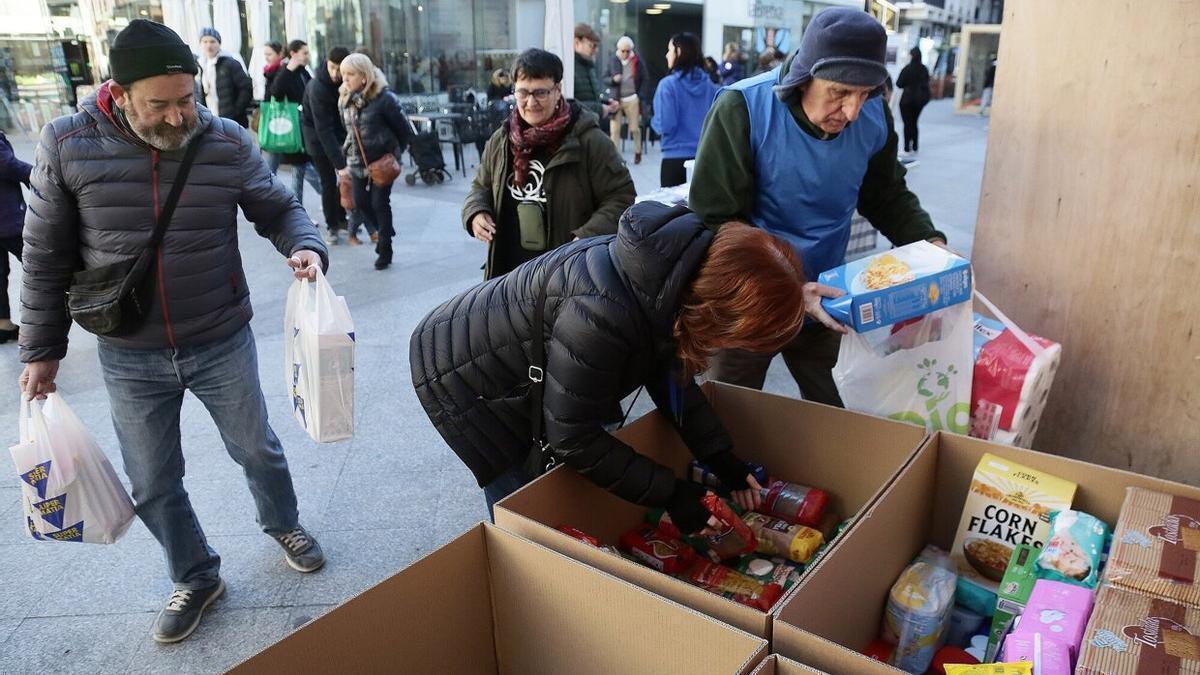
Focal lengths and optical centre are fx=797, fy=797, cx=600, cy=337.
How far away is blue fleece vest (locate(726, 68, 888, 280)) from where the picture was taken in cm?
213

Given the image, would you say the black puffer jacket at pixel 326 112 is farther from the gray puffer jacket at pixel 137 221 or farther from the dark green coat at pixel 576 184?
the gray puffer jacket at pixel 137 221

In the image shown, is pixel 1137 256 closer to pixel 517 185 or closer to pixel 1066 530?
pixel 1066 530

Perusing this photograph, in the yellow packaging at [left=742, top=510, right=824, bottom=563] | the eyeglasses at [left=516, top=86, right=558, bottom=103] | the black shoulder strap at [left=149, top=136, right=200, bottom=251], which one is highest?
the eyeglasses at [left=516, top=86, right=558, bottom=103]

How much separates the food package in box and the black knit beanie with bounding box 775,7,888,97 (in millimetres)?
745

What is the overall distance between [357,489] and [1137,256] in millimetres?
2780

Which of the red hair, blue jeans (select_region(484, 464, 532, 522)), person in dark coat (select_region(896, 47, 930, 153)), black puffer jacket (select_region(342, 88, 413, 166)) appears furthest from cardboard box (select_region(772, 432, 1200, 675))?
person in dark coat (select_region(896, 47, 930, 153))

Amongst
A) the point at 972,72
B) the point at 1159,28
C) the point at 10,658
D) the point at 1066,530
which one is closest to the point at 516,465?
the point at 1066,530

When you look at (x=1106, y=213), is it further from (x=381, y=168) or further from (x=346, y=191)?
(x=346, y=191)

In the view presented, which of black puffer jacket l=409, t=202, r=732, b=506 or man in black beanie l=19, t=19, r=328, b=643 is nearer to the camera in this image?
black puffer jacket l=409, t=202, r=732, b=506

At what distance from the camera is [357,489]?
10.6 ft

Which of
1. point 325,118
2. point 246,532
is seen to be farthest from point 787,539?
point 325,118

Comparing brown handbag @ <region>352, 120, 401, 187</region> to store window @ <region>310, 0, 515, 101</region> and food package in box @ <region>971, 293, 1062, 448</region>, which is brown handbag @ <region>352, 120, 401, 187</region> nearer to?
food package in box @ <region>971, 293, 1062, 448</region>

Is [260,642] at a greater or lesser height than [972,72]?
lesser

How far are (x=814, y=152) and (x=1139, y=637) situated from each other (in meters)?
1.34
